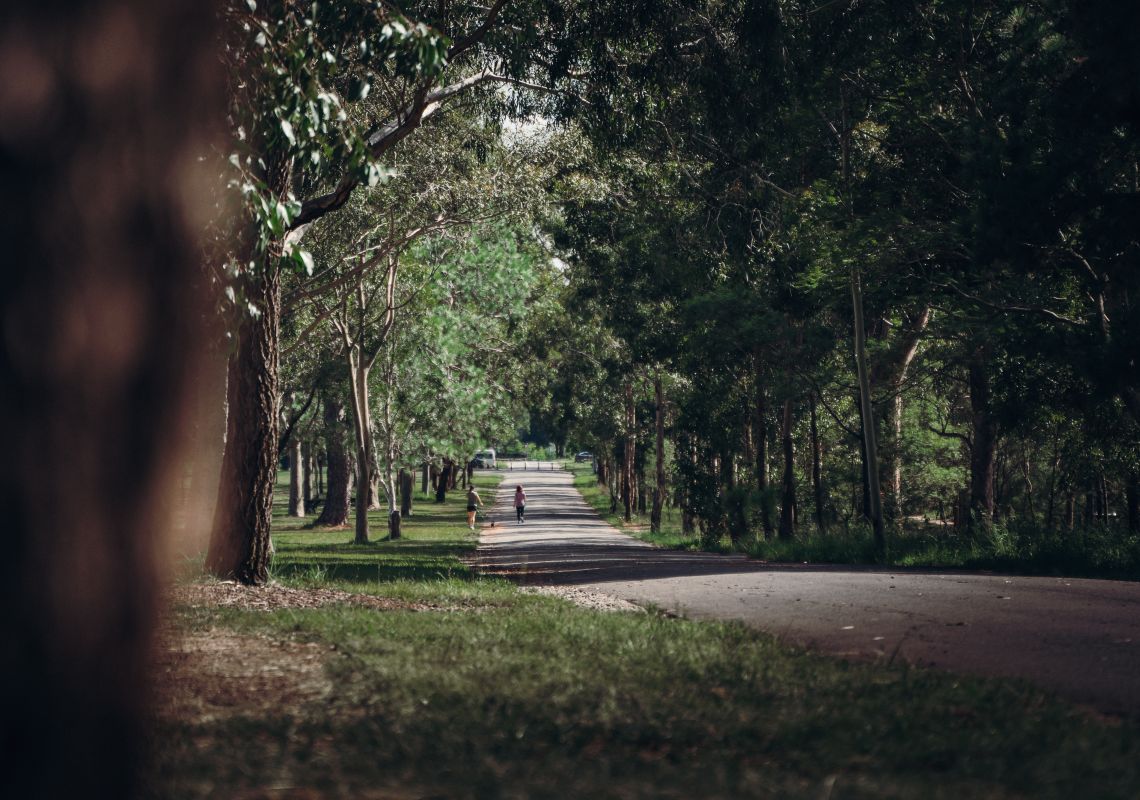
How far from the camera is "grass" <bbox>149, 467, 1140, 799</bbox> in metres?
4.30

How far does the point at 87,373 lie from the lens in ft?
11.8

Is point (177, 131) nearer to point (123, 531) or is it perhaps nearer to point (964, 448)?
point (123, 531)

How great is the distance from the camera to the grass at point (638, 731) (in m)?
4.30

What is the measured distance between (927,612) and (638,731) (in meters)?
6.20

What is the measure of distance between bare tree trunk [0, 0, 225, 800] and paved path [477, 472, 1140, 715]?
504cm

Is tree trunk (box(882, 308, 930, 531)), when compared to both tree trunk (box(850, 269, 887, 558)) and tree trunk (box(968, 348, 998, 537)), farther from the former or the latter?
tree trunk (box(850, 269, 887, 558))

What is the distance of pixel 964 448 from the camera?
1586 inches

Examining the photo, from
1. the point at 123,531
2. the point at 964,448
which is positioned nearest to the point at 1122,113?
the point at 123,531

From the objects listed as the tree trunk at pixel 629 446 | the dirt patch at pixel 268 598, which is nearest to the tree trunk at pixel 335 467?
the tree trunk at pixel 629 446

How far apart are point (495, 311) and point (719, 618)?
1194 inches

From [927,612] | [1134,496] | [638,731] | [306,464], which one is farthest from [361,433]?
[306,464]

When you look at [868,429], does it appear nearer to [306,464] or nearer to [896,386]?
[896,386]

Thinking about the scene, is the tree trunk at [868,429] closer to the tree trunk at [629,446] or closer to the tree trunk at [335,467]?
the tree trunk at [629,446]

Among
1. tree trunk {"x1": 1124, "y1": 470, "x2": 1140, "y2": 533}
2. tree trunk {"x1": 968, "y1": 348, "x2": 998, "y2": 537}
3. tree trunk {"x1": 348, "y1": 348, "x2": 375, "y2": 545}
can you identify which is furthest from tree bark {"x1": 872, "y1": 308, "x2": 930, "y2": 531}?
Answer: tree trunk {"x1": 348, "y1": 348, "x2": 375, "y2": 545}
